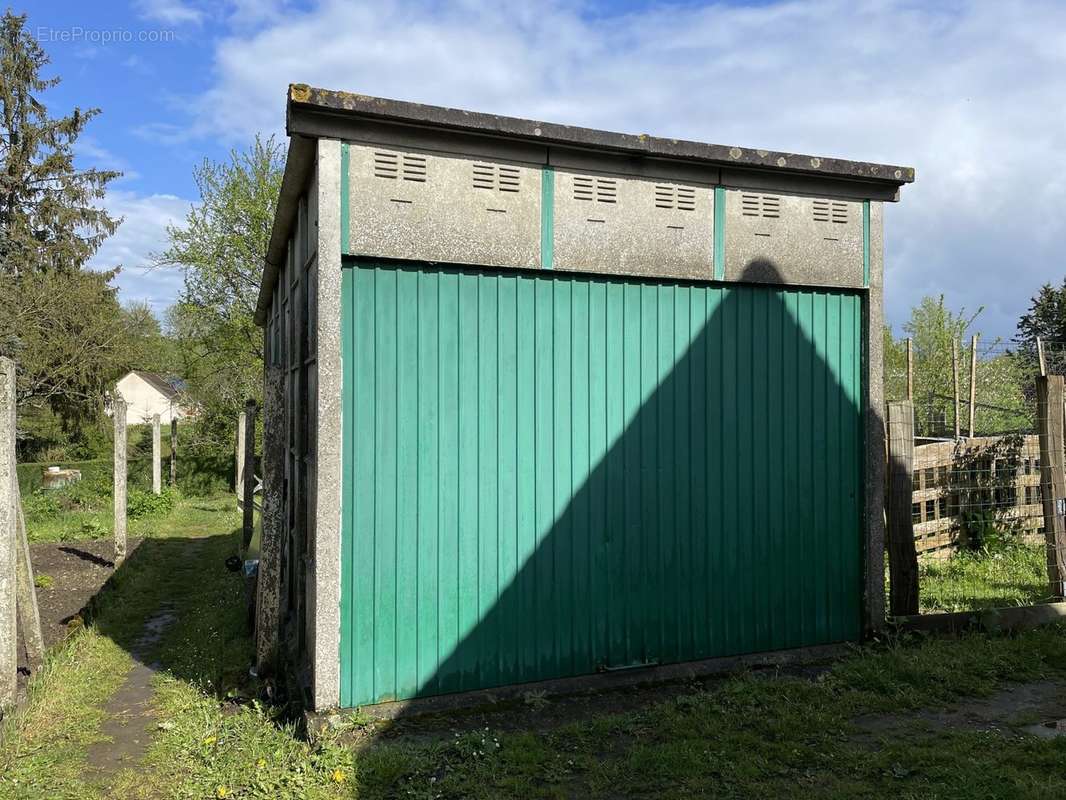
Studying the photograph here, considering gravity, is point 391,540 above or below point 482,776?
above

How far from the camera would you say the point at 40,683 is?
5.52 m

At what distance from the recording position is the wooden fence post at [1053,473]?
7086mm

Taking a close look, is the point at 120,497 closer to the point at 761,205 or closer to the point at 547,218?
the point at 547,218

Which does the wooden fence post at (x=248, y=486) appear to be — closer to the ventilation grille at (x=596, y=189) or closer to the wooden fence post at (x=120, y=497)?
the wooden fence post at (x=120, y=497)

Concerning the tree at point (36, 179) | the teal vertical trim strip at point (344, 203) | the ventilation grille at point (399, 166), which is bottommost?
the teal vertical trim strip at point (344, 203)

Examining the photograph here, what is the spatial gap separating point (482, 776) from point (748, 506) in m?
2.88

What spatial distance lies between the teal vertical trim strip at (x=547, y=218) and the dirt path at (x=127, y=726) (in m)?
4.03

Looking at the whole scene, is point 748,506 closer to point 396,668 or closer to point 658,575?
point 658,575

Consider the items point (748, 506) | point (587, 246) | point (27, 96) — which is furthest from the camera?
point (27, 96)

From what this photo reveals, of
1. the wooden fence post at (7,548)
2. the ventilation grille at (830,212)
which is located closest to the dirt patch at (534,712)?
the wooden fence post at (7,548)

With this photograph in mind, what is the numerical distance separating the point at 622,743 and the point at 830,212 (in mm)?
4265

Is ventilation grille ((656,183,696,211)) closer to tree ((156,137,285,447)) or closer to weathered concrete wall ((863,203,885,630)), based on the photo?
weathered concrete wall ((863,203,885,630))

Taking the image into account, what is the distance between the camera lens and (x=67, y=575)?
9.77 m

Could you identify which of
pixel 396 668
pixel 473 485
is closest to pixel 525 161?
pixel 473 485
